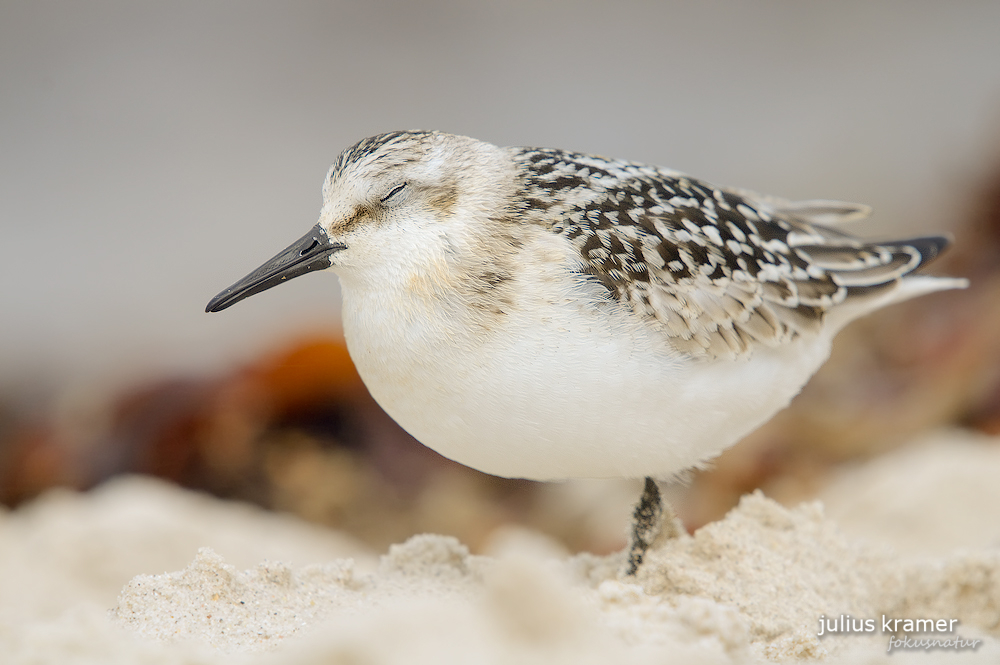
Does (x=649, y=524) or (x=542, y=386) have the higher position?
(x=542, y=386)

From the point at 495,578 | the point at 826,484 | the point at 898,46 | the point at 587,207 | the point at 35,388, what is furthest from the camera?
the point at 898,46

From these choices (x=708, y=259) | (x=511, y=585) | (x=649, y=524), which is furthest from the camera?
(x=649, y=524)

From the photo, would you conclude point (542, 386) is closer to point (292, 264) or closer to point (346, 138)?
point (292, 264)

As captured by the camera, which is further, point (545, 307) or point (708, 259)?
point (708, 259)

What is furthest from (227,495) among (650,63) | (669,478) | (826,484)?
(650,63)

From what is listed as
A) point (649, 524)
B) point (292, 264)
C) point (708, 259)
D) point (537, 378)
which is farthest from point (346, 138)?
point (537, 378)

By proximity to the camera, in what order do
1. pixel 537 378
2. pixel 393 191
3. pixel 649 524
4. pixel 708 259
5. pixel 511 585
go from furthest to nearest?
pixel 649 524, pixel 708 259, pixel 393 191, pixel 537 378, pixel 511 585

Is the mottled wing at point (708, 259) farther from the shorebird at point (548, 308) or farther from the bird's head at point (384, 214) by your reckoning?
the bird's head at point (384, 214)

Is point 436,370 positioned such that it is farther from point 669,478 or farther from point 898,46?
point 898,46

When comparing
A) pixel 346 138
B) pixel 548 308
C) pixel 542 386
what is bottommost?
pixel 542 386
